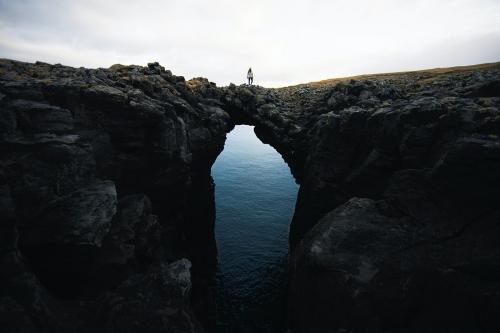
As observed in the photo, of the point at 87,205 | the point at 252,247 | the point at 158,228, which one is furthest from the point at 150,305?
the point at 252,247

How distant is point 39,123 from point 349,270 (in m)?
21.9

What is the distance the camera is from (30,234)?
53.2ft

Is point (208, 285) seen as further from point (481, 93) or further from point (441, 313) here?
point (481, 93)

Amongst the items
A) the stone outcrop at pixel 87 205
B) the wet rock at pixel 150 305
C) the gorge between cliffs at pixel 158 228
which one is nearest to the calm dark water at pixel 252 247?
the stone outcrop at pixel 87 205

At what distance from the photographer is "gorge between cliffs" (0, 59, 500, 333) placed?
48.6 feet

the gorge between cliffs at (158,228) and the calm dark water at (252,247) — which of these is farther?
the calm dark water at (252,247)

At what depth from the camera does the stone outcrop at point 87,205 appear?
1412cm

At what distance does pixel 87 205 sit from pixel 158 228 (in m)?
8.17

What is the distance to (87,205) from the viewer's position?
726 inches

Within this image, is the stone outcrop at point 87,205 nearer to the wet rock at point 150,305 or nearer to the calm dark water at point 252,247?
the wet rock at point 150,305

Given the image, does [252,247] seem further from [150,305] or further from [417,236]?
[150,305]

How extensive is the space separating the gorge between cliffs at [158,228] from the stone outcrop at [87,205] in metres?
0.08

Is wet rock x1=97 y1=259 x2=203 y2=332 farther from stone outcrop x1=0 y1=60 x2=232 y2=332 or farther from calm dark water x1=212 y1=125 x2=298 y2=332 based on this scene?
calm dark water x1=212 y1=125 x2=298 y2=332

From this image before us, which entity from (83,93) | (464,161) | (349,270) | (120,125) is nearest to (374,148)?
(464,161)
